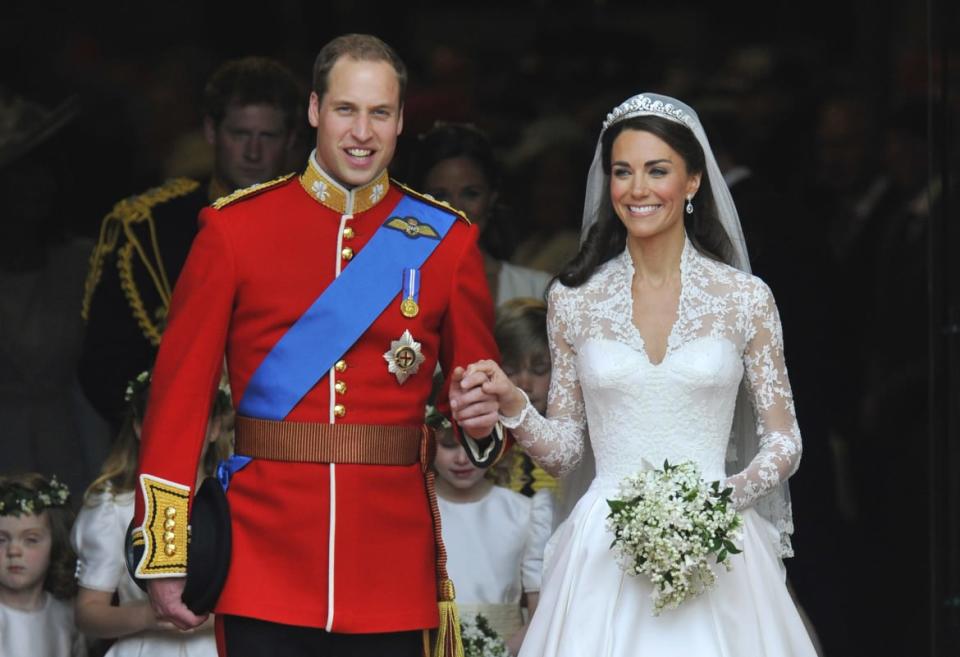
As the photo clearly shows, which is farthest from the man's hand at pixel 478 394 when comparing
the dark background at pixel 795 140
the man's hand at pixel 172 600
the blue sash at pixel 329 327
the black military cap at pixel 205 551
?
the dark background at pixel 795 140

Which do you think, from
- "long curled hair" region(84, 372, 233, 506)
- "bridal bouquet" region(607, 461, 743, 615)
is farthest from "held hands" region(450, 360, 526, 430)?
"long curled hair" region(84, 372, 233, 506)

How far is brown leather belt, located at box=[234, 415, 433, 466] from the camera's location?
5.20 m

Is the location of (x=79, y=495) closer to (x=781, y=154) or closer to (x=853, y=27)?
(x=781, y=154)

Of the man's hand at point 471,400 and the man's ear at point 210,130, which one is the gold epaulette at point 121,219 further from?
the man's hand at point 471,400

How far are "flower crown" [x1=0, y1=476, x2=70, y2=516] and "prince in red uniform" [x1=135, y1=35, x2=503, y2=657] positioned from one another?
1.42 meters

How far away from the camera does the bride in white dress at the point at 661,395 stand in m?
5.35

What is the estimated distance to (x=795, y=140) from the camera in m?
9.99

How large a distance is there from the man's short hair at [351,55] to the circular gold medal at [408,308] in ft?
1.54

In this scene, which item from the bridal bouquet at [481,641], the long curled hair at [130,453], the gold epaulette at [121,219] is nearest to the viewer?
the bridal bouquet at [481,641]

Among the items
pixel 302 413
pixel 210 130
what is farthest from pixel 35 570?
pixel 302 413

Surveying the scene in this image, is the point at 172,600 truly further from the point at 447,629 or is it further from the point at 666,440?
the point at 666,440

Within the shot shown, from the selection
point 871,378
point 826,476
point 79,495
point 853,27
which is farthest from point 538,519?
point 853,27

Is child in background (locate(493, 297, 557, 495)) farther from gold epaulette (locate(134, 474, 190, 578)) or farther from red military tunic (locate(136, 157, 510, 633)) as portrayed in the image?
gold epaulette (locate(134, 474, 190, 578))

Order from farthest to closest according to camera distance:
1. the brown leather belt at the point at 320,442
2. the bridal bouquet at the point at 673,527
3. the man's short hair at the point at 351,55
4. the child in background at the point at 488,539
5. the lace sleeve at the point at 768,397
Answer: the child in background at the point at 488,539 < the lace sleeve at the point at 768,397 < the man's short hair at the point at 351,55 < the brown leather belt at the point at 320,442 < the bridal bouquet at the point at 673,527
